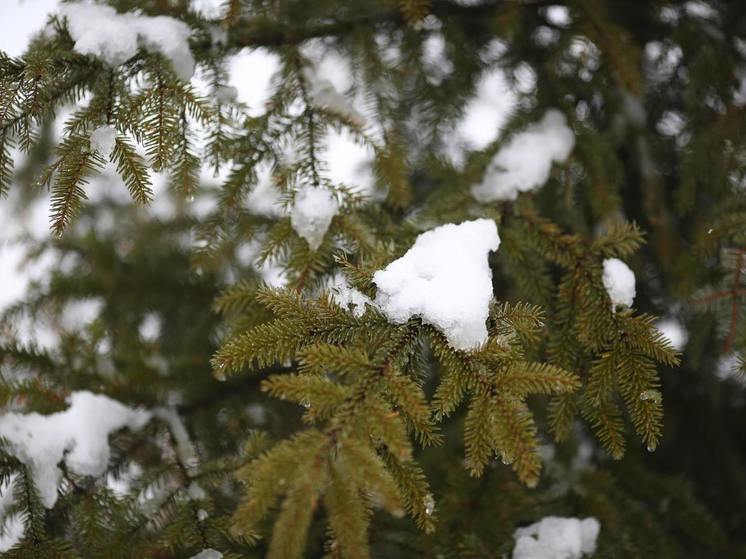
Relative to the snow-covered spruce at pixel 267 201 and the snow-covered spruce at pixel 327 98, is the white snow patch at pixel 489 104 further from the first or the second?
the snow-covered spruce at pixel 267 201

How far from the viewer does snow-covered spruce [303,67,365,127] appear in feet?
5.34

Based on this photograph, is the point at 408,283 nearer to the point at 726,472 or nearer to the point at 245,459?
the point at 245,459

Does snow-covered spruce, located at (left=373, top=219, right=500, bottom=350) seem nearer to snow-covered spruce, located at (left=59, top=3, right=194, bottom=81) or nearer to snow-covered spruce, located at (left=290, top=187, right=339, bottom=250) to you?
snow-covered spruce, located at (left=290, top=187, right=339, bottom=250)

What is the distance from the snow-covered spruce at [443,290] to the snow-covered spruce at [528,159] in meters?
0.58

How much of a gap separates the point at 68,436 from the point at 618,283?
1615 mm

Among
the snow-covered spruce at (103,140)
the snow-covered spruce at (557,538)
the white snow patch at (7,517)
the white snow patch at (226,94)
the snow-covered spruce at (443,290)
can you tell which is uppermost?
the snow-covered spruce at (103,140)

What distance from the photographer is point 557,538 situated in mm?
1655

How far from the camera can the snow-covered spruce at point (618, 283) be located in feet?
4.36

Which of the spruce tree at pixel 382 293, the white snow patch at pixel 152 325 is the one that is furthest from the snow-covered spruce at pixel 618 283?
the white snow patch at pixel 152 325

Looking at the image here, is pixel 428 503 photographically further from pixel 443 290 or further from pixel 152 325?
pixel 152 325

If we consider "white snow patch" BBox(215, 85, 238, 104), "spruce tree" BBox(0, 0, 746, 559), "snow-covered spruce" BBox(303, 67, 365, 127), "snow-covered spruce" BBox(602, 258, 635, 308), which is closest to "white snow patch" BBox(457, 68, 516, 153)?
"spruce tree" BBox(0, 0, 746, 559)

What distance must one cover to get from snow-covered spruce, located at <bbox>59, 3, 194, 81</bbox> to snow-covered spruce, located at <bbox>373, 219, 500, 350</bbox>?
2.58ft

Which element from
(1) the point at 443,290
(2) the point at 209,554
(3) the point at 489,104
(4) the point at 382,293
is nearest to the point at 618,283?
(1) the point at 443,290

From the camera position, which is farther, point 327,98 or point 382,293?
point 327,98
